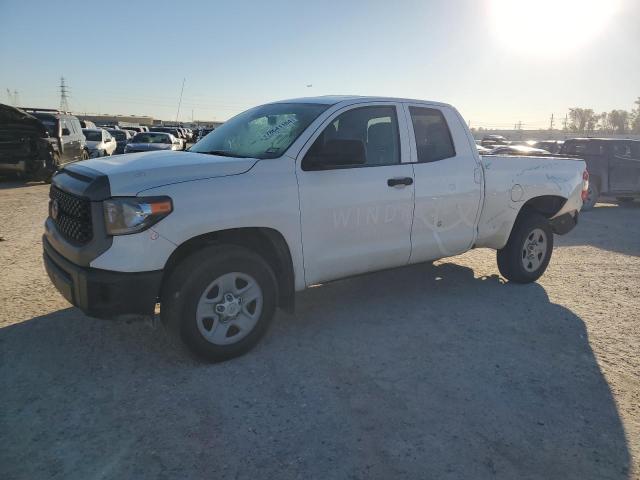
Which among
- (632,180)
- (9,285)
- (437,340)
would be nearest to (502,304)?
(437,340)

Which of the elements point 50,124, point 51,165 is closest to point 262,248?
point 51,165

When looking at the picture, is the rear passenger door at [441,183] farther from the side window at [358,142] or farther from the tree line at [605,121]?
the tree line at [605,121]

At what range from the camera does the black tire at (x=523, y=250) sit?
18.6 feet

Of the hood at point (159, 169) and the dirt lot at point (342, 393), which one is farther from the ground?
the hood at point (159, 169)

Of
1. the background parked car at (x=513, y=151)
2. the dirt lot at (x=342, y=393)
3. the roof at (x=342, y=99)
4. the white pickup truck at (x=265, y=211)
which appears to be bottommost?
the dirt lot at (x=342, y=393)

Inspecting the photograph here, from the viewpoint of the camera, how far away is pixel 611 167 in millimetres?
12141

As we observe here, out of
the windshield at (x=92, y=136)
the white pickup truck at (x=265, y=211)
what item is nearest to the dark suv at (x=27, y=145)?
the windshield at (x=92, y=136)

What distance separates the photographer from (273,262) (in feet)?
13.0

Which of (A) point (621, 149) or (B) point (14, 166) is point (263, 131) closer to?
(A) point (621, 149)

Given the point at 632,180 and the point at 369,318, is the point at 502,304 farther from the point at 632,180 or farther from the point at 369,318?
the point at 632,180

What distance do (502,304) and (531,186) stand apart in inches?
55.1

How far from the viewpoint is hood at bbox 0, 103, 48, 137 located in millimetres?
12812

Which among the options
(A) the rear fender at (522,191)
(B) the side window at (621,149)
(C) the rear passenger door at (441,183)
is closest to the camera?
(C) the rear passenger door at (441,183)

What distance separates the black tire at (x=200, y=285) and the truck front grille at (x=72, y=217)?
2.07ft
